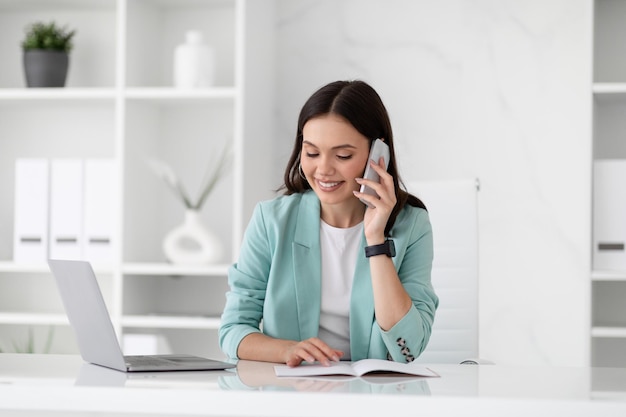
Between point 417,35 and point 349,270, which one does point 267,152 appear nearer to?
point 417,35

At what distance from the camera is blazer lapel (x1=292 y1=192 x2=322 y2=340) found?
1.90 m

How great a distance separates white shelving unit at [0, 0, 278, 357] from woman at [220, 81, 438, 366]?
3.68ft

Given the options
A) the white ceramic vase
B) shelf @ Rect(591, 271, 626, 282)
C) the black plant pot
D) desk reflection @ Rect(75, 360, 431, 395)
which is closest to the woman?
desk reflection @ Rect(75, 360, 431, 395)

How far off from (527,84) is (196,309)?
149cm

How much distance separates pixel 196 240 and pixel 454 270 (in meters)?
1.14

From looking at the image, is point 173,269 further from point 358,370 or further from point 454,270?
point 358,370

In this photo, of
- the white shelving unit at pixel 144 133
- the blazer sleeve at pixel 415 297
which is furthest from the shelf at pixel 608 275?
the white shelving unit at pixel 144 133

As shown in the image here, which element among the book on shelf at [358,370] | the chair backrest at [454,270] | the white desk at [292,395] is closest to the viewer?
the white desk at [292,395]

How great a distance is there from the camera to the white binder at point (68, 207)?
127 inches

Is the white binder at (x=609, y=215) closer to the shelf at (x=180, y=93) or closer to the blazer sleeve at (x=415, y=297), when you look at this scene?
the blazer sleeve at (x=415, y=297)

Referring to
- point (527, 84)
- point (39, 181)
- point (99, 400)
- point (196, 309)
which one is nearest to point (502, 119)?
point (527, 84)

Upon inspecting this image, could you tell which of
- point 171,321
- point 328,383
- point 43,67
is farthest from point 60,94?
point 328,383

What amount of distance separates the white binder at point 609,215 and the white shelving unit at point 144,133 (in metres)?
1.16

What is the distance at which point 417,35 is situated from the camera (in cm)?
327
